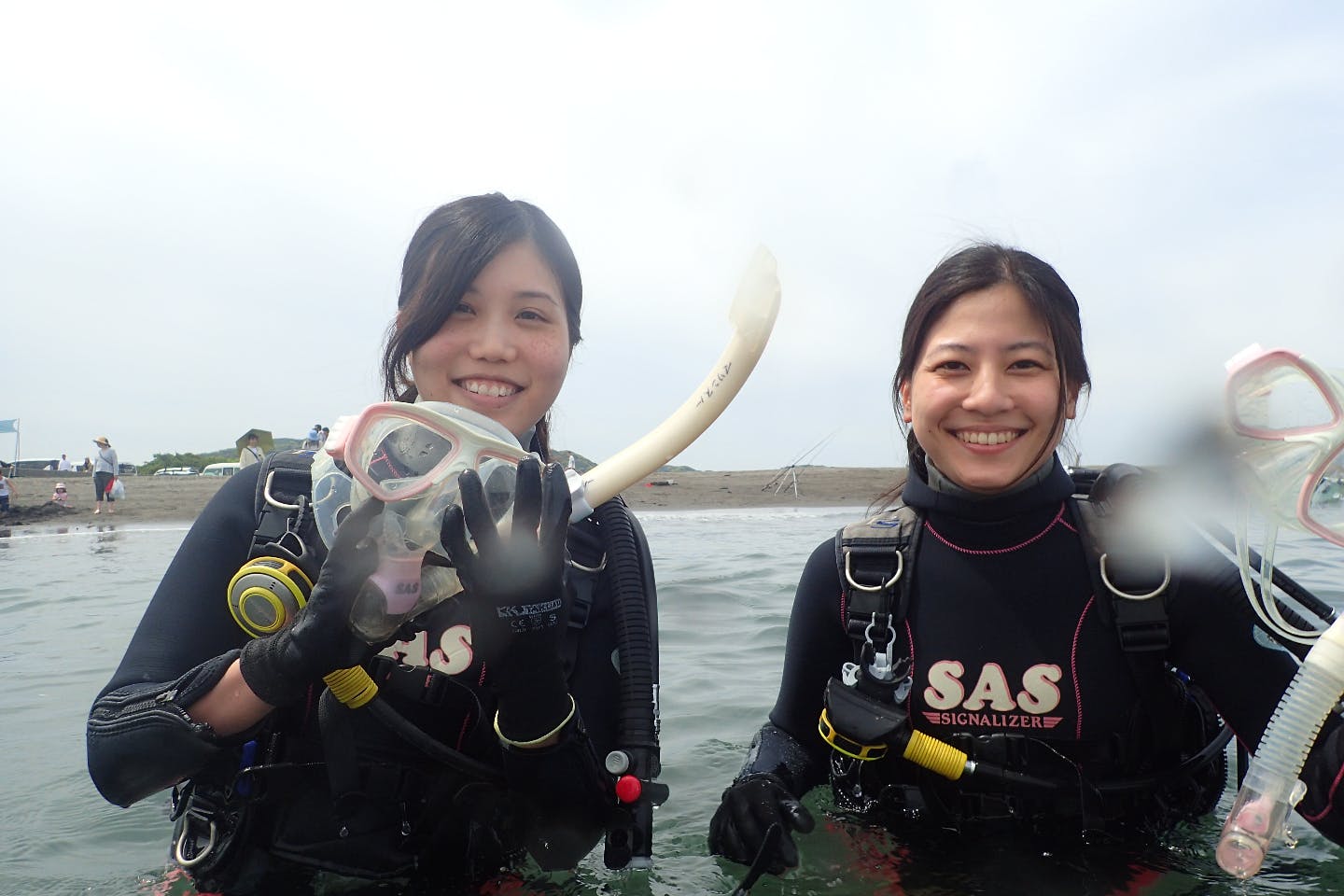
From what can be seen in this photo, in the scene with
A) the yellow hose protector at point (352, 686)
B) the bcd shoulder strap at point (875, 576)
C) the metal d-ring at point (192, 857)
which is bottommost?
the metal d-ring at point (192, 857)

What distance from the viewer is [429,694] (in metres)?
2.35

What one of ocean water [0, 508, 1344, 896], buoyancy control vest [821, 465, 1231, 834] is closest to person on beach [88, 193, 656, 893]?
ocean water [0, 508, 1344, 896]

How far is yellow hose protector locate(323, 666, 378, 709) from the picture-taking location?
6.90 feet

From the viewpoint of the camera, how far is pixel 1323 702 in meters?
1.62

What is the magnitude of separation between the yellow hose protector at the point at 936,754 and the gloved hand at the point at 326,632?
1.40 metres

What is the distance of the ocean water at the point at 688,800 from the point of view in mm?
2566

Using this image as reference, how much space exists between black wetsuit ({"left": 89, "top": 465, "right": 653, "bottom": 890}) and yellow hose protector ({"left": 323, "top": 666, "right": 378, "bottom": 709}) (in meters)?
0.10

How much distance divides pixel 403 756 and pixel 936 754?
1360 mm

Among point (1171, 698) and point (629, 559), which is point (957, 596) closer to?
point (1171, 698)

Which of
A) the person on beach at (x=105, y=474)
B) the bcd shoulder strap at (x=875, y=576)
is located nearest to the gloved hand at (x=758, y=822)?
the bcd shoulder strap at (x=875, y=576)

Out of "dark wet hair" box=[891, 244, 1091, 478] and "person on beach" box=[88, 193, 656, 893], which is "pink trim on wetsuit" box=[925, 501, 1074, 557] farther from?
"person on beach" box=[88, 193, 656, 893]

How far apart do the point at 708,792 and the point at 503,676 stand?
6.57 feet

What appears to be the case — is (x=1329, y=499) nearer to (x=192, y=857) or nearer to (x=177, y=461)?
(x=192, y=857)

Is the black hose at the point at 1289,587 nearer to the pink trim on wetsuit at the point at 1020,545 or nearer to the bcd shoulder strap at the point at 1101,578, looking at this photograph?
the bcd shoulder strap at the point at 1101,578
